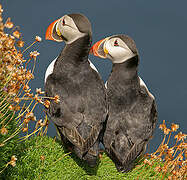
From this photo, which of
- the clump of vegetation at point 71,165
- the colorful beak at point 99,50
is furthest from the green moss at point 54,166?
the colorful beak at point 99,50

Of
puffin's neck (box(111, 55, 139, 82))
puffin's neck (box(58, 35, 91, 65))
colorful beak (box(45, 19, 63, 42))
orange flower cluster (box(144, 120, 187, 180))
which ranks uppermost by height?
colorful beak (box(45, 19, 63, 42))

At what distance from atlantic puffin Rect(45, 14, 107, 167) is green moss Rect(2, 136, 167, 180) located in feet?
0.69

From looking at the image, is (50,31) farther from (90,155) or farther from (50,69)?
(90,155)

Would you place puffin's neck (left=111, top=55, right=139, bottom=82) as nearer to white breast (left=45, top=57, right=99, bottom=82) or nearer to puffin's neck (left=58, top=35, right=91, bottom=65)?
white breast (left=45, top=57, right=99, bottom=82)

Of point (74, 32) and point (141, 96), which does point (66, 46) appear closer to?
point (74, 32)

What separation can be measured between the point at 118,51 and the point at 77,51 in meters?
0.53

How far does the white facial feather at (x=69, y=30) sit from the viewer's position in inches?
134

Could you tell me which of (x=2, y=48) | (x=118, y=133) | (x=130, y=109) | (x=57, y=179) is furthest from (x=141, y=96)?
(x=2, y=48)

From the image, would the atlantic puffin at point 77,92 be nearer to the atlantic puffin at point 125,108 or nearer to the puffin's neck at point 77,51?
the puffin's neck at point 77,51

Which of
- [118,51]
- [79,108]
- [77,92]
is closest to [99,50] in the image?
[118,51]

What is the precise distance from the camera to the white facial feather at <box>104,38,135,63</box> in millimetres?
3652

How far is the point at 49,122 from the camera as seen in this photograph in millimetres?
3668

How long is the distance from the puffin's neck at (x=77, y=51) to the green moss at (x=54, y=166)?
0.99 meters

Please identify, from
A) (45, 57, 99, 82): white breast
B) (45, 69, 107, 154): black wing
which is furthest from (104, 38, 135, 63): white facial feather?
(45, 69, 107, 154): black wing
